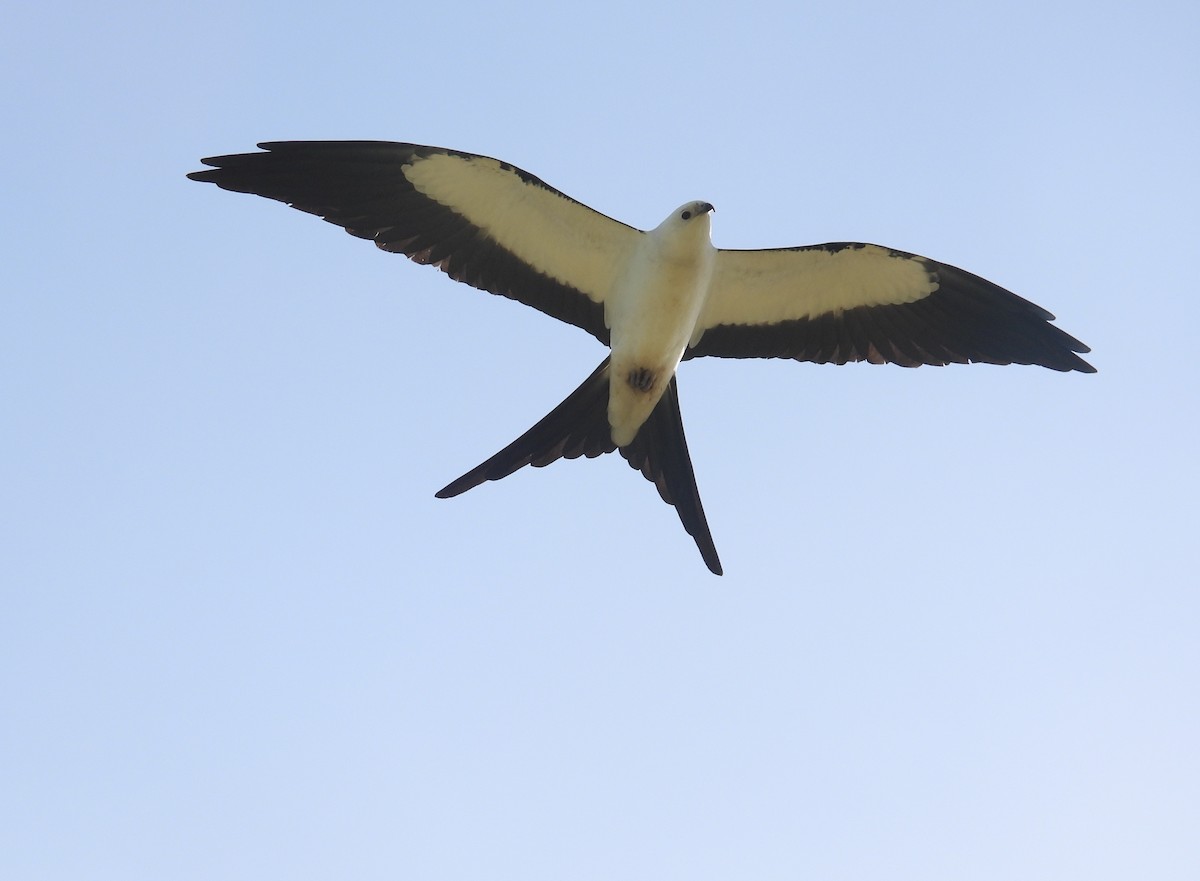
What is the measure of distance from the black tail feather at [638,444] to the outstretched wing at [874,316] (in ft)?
Result: 2.18

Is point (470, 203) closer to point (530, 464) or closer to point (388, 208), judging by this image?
point (388, 208)

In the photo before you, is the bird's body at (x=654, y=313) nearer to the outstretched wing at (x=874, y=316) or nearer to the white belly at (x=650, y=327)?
the white belly at (x=650, y=327)

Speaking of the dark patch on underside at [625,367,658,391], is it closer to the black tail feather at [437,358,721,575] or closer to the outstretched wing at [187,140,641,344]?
the black tail feather at [437,358,721,575]

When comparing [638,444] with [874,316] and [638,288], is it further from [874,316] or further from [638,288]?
[874,316]

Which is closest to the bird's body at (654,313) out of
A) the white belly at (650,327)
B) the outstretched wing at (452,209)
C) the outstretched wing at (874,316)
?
the white belly at (650,327)

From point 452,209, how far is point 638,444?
172cm

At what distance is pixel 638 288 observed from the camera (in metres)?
9.01

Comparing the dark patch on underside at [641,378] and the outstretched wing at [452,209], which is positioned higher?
the outstretched wing at [452,209]

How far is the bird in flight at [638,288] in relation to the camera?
8.85 m

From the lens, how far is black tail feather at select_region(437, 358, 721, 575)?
8891 mm

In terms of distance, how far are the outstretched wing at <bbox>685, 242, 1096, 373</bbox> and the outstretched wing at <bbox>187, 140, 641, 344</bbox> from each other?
2.66 feet

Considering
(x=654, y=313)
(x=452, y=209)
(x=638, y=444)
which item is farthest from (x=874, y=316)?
(x=452, y=209)

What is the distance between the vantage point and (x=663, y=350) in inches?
355

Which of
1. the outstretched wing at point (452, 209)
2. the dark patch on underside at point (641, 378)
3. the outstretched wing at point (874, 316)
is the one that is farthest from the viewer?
the outstretched wing at point (874, 316)
